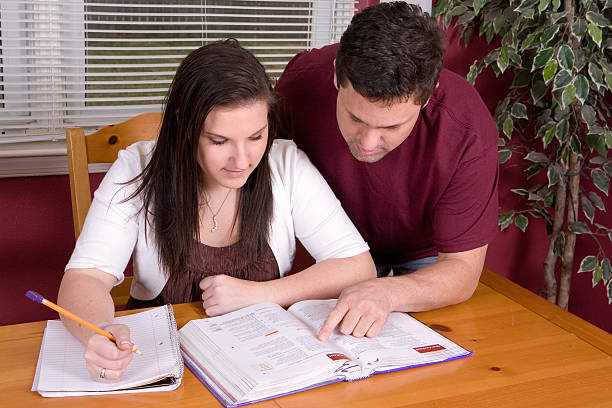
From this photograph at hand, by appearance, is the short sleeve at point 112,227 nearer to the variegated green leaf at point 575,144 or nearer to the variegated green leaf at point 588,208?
the variegated green leaf at point 575,144

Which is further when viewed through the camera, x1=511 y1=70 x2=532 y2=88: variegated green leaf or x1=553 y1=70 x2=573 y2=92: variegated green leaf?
x1=511 y1=70 x2=532 y2=88: variegated green leaf

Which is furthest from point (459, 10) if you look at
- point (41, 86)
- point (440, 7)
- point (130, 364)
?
point (130, 364)

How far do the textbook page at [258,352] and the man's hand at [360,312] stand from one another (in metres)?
0.05

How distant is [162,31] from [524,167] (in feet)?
5.07

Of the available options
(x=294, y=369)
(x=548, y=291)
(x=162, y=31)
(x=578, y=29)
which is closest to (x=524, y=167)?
(x=548, y=291)

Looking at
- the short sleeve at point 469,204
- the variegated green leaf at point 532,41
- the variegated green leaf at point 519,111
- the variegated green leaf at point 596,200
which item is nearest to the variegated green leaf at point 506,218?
the variegated green leaf at point 596,200

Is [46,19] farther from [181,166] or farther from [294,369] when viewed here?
[294,369]

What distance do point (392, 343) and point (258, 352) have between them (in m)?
0.26

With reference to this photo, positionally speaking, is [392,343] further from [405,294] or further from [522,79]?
[522,79]

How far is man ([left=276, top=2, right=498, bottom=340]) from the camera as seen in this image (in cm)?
134

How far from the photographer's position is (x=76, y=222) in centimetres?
175

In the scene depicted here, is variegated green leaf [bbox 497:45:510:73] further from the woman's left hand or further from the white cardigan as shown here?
the woman's left hand

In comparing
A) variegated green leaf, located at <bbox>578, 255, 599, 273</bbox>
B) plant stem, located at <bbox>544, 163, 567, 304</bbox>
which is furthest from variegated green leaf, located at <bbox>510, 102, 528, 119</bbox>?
variegated green leaf, located at <bbox>578, 255, 599, 273</bbox>

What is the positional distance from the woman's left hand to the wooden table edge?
0.56 meters
